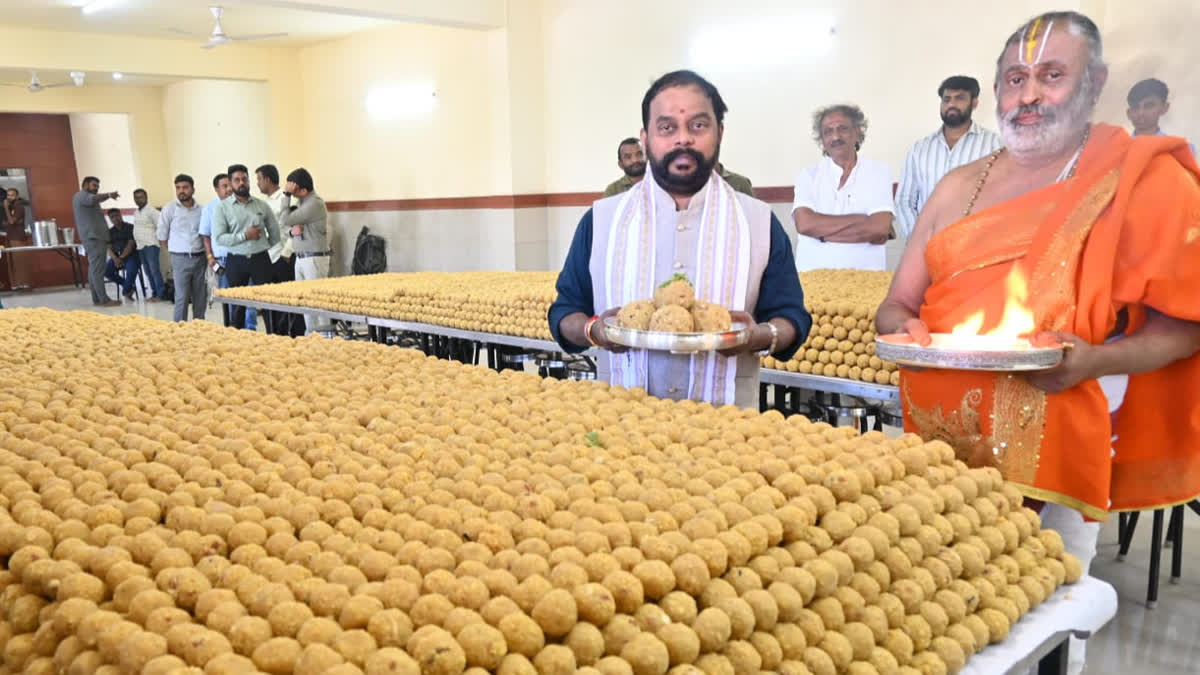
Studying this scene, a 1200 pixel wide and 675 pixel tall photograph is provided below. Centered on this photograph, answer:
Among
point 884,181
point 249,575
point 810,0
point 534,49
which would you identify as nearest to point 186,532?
point 249,575

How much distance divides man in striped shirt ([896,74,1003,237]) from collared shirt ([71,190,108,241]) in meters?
10.7

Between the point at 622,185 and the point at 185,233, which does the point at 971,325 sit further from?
the point at 185,233

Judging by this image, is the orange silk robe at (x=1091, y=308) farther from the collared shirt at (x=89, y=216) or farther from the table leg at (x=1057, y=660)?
the collared shirt at (x=89, y=216)

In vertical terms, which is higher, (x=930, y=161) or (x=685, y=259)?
(x=930, y=161)

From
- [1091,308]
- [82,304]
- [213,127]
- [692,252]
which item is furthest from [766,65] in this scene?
[82,304]

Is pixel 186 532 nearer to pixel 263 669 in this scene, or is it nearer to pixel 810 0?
pixel 263 669

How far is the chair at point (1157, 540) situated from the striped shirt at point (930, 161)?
2.02m

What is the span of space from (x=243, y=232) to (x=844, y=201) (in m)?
5.05

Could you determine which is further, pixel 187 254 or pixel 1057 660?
pixel 187 254

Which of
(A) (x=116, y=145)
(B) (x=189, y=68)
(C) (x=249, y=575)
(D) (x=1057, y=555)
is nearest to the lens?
(C) (x=249, y=575)

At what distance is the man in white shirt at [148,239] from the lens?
1266 cm

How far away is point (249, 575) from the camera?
1073 millimetres

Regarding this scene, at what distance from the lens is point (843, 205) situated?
5023mm

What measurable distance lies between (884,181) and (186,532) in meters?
4.48
